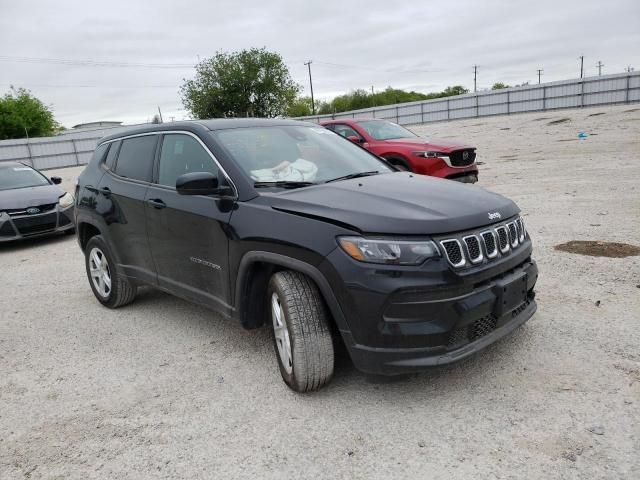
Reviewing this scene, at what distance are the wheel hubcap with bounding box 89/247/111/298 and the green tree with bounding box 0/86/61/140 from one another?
64142 mm

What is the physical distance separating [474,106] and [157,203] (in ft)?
124

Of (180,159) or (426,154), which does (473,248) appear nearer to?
(180,159)

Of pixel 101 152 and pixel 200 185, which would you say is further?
pixel 101 152

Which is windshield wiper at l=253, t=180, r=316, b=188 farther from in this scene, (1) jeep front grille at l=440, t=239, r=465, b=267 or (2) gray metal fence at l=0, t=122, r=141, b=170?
(2) gray metal fence at l=0, t=122, r=141, b=170

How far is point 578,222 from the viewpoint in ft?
22.7

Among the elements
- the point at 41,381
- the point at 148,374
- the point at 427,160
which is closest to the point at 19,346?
the point at 41,381

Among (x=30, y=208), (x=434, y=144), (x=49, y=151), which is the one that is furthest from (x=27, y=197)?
(x=49, y=151)


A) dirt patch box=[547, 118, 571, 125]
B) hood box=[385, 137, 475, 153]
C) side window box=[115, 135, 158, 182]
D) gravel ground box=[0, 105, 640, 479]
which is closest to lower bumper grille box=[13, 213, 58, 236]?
gravel ground box=[0, 105, 640, 479]

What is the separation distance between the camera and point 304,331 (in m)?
3.09

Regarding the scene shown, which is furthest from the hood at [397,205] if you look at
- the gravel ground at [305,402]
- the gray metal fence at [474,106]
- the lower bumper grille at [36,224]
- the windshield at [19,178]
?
the gray metal fence at [474,106]

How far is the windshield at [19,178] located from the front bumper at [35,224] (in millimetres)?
1059

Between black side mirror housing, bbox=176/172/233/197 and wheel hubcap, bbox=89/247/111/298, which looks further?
wheel hubcap, bbox=89/247/111/298

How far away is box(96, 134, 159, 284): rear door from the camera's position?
448 cm

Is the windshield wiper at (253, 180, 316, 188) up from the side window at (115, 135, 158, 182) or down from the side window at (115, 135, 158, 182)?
down
